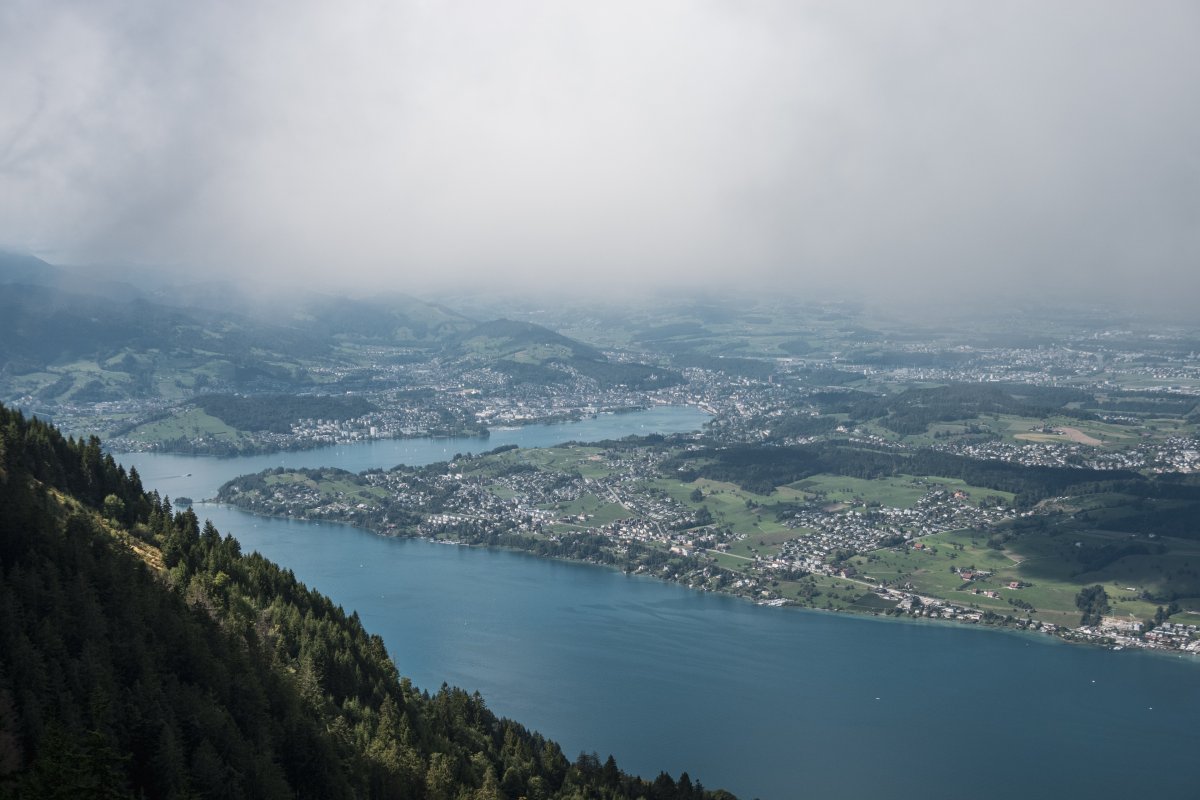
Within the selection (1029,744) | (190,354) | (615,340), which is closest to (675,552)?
(1029,744)

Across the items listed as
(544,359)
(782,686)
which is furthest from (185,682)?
(544,359)

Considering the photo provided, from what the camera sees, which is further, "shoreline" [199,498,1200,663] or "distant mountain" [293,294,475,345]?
"distant mountain" [293,294,475,345]

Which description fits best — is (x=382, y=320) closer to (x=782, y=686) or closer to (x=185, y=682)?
(x=782, y=686)

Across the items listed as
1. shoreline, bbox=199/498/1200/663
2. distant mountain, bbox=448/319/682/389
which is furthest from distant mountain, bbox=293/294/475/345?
shoreline, bbox=199/498/1200/663

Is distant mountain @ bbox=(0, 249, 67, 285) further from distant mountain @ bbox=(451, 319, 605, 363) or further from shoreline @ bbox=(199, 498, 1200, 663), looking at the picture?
shoreline @ bbox=(199, 498, 1200, 663)

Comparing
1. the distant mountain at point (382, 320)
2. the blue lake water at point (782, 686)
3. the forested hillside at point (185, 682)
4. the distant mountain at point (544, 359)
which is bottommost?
the blue lake water at point (782, 686)

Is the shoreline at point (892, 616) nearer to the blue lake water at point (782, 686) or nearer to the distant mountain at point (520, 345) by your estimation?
the blue lake water at point (782, 686)

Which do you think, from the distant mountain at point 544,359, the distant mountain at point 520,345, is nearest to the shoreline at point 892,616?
the distant mountain at point 544,359

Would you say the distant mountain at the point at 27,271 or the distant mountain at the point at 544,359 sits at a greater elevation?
the distant mountain at the point at 27,271
